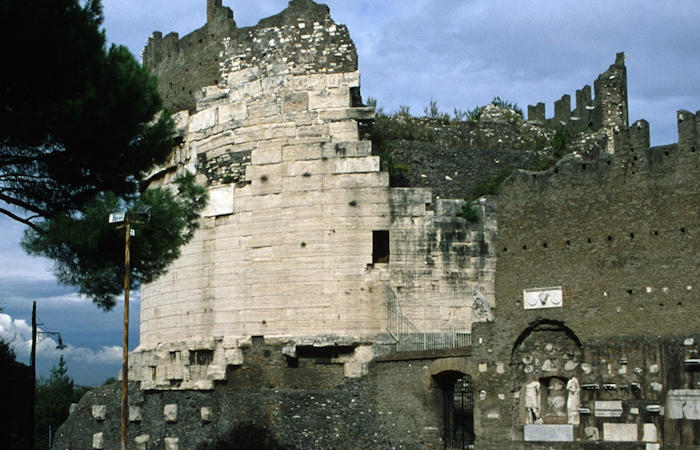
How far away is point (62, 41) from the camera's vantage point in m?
16.2

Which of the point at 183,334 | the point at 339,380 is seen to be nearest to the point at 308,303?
the point at 339,380

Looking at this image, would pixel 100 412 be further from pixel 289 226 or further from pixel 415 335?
pixel 415 335

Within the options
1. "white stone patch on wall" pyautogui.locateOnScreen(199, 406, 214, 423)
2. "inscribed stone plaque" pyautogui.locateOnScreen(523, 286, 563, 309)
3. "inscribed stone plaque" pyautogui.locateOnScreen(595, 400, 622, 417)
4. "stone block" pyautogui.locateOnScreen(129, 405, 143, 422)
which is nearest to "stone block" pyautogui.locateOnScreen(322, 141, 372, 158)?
"inscribed stone plaque" pyautogui.locateOnScreen(523, 286, 563, 309)

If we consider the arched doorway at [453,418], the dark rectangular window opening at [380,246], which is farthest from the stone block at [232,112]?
the arched doorway at [453,418]

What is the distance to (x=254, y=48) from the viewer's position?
77.2 ft

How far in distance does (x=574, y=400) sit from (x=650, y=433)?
1.53 metres

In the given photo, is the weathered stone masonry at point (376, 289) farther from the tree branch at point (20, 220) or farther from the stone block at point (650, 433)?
the tree branch at point (20, 220)

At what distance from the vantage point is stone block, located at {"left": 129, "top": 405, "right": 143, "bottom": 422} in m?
22.9

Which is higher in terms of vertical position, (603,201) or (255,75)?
(255,75)

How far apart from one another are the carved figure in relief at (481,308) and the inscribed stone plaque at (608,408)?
3.74m

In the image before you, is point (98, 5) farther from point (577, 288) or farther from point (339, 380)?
point (577, 288)

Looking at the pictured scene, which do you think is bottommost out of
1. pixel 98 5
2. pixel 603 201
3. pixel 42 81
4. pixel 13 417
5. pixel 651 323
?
pixel 13 417

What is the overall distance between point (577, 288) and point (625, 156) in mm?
2638

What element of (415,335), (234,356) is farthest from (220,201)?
(415,335)
